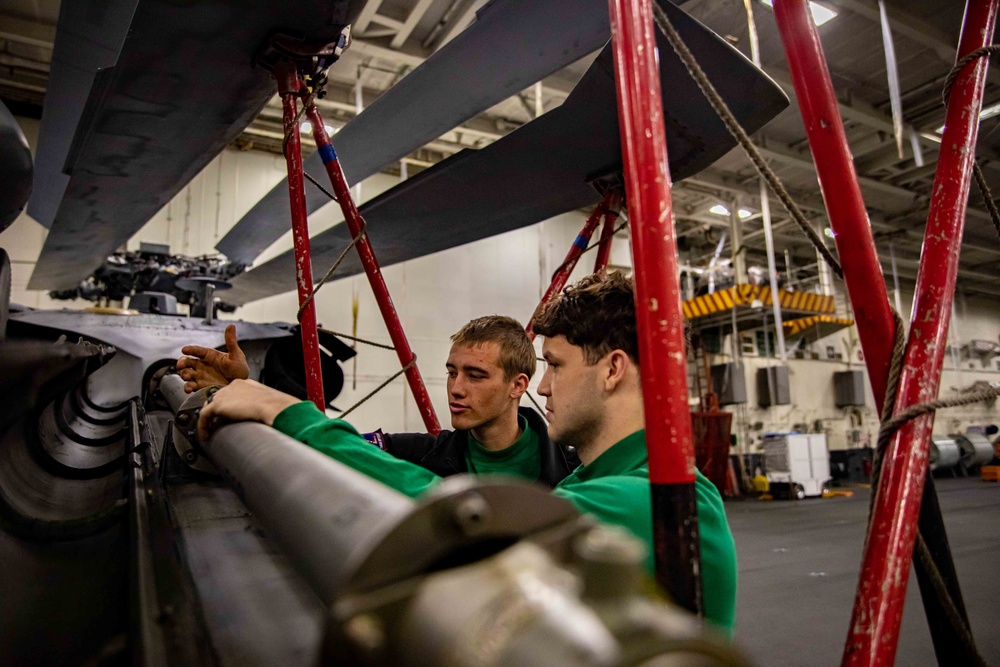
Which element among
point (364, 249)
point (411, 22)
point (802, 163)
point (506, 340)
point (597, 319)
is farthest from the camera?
point (802, 163)

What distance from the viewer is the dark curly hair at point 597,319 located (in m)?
1.06

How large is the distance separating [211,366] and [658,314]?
112cm

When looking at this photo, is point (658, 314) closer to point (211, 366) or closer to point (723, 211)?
point (211, 366)

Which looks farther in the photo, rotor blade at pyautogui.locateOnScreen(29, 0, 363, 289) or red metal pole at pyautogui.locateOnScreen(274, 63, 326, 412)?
red metal pole at pyautogui.locateOnScreen(274, 63, 326, 412)

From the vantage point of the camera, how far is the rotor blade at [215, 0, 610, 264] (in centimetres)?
184

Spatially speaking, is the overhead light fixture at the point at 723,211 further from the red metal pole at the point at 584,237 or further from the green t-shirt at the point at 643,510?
the green t-shirt at the point at 643,510

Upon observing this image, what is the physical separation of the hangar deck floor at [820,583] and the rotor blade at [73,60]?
9.93 feet

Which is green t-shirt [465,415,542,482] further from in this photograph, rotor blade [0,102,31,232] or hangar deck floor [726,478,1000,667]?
rotor blade [0,102,31,232]

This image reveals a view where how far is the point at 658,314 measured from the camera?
0.68 m

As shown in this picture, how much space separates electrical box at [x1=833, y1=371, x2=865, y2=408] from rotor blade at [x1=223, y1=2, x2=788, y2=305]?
11141 mm

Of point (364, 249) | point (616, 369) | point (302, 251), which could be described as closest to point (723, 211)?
point (364, 249)

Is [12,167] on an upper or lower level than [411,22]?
lower

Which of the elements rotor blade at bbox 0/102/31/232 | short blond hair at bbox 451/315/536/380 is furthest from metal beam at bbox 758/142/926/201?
rotor blade at bbox 0/102/31/232

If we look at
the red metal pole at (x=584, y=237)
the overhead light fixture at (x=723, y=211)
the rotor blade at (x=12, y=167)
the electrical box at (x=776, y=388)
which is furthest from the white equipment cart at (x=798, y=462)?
the rotor blade at (x=12, y=167)
